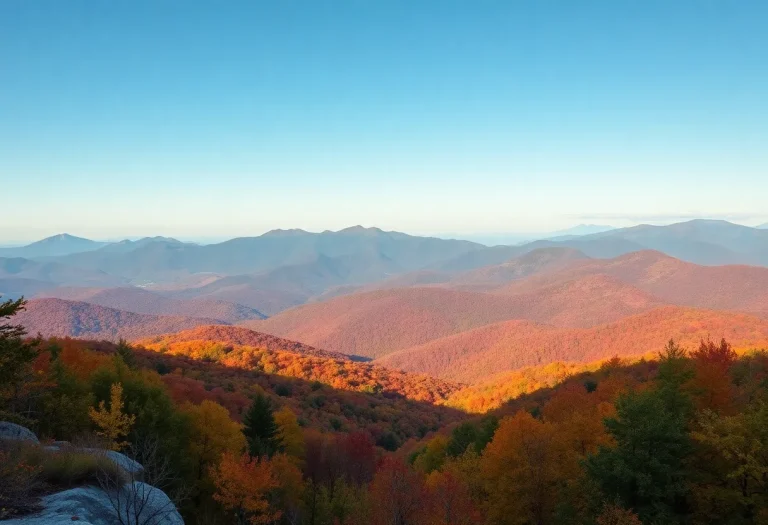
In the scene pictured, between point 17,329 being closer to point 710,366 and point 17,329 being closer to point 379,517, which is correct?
point 379,517

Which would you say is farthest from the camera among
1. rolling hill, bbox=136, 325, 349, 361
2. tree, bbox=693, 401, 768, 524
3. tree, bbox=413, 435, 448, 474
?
rolling hill, bbox=136, 325, 349, 361

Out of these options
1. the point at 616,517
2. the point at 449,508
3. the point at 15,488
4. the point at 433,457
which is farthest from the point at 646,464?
the point at 433,457

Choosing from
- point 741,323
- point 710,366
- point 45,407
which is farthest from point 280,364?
point 741,323

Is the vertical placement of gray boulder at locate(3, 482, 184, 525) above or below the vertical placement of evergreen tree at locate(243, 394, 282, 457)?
above

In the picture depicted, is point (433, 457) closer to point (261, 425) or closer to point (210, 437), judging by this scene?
point (261, 425)

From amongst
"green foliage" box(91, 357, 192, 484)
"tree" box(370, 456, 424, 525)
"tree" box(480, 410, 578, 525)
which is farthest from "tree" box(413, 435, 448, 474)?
"green foliage" box(91, 357, 192, 484)

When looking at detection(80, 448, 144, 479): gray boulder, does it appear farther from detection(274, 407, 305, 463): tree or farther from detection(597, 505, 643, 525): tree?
detection(274, 407, 305, 463): tree
